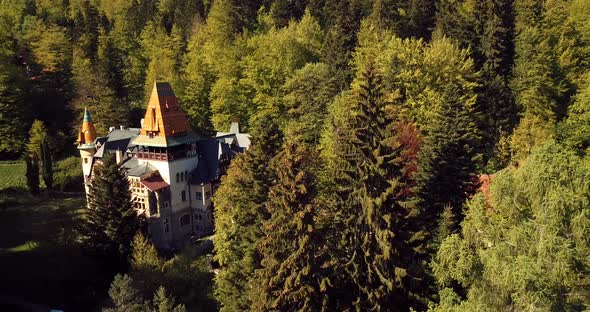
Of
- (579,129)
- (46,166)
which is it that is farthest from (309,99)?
(46,166)

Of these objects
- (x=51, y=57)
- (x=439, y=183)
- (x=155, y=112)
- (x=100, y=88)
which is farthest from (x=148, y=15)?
(x=439, y=183)

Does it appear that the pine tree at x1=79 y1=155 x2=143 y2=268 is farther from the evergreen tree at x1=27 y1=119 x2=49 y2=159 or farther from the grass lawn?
the evergreen tree at x1=27 y1=119 x2=49 y2=159

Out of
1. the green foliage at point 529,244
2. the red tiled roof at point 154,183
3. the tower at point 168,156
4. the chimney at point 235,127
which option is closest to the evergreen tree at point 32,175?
the tower at point 168,156

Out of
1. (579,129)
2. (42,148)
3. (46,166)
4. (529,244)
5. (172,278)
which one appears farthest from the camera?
(46,166)

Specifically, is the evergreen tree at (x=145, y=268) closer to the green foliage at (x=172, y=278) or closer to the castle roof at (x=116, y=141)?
the green foliage at (x=172, y=278)

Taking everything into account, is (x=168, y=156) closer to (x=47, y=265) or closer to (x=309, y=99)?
(x=47, y=265)
